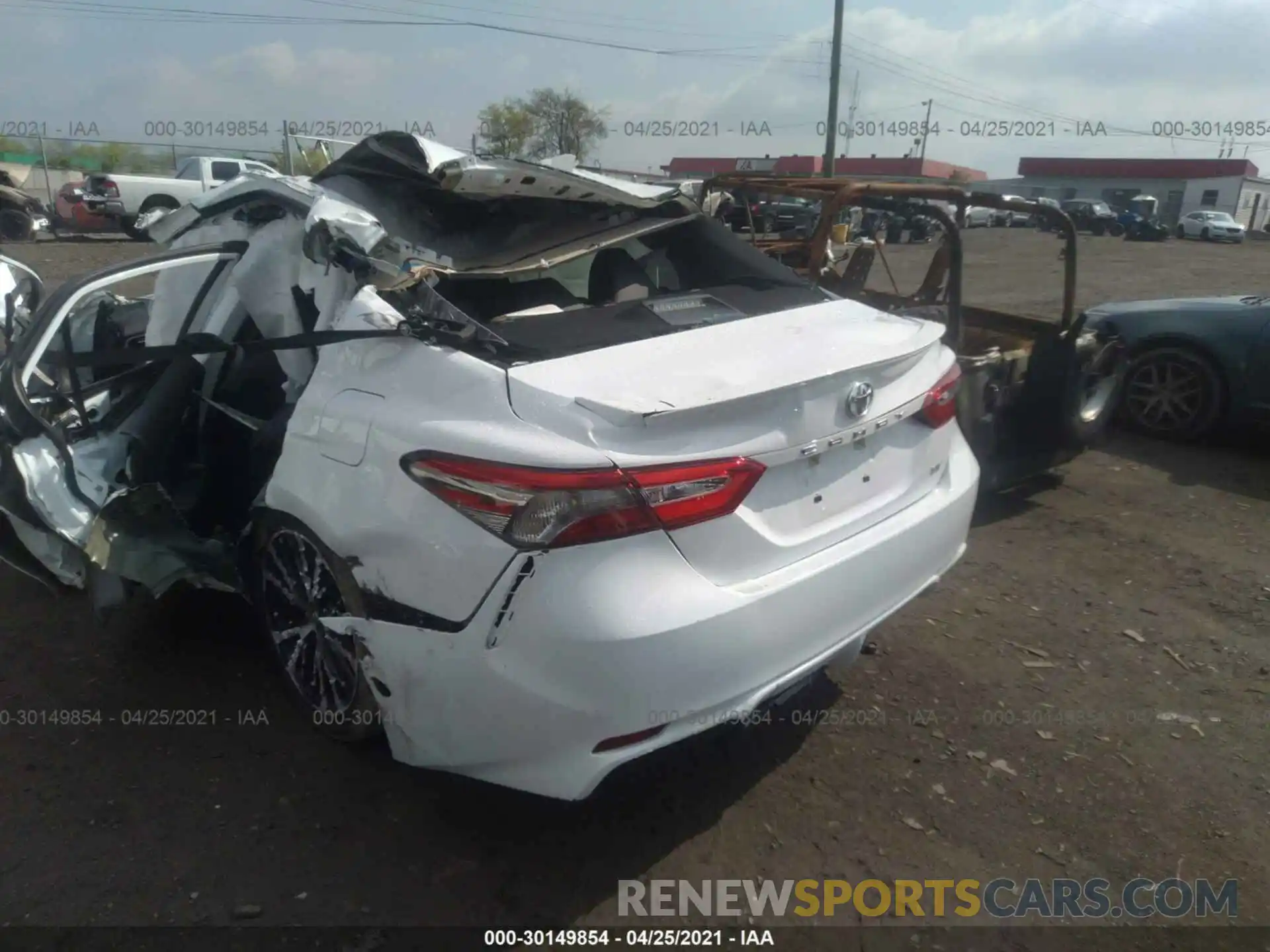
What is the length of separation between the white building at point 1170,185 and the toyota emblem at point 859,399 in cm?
5822

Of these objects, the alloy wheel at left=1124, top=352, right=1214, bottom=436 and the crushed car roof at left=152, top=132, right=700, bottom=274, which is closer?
Answer: the crushed car roof at left=152, top=132, right=700, bottom=274

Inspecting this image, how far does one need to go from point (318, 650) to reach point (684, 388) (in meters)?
1.50

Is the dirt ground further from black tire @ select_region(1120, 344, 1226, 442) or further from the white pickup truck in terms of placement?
the white pickup truck

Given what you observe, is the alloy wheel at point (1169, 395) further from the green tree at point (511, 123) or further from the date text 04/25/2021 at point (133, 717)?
the green tree at point (511, 123)

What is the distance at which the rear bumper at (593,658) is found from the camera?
2.09m

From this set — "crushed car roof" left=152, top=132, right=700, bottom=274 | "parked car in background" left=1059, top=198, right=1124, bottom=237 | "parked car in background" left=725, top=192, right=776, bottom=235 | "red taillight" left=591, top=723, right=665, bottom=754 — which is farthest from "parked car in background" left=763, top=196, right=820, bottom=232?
"parked car in background" left=1059, top=198, right=1124, bottom=237

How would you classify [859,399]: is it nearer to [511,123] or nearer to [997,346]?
[997,346]

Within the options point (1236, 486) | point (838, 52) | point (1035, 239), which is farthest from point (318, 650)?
point (1035, 239)

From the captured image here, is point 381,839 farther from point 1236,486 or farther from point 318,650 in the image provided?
point 1236,486

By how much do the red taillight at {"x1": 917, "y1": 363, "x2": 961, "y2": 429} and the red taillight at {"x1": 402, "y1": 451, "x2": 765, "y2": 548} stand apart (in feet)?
3.09

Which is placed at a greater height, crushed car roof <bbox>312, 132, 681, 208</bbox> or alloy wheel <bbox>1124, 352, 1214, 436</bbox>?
crushed car roof <bbox>312, 132, 681, 208</bbox>

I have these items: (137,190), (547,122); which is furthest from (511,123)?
(137,190)

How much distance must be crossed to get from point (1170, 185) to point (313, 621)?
67.7m

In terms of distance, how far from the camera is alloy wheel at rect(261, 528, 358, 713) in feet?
9.14
